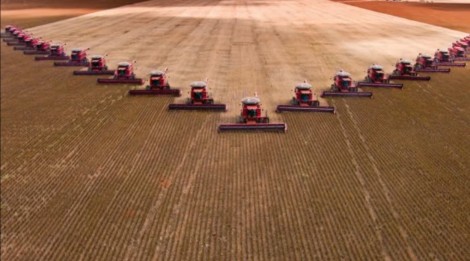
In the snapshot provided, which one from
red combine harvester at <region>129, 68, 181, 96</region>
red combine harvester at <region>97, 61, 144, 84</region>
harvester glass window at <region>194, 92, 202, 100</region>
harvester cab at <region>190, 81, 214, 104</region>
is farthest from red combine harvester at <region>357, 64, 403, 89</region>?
red combine harvester at <region>97, 61, 144, 84</region>

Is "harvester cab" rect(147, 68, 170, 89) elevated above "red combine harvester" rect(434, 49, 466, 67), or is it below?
below

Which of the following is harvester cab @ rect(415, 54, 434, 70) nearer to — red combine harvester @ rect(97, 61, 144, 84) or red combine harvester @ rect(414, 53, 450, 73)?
red combine harvester @ rect(414, 53, 450, 73)

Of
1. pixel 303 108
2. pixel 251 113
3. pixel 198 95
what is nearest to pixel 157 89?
pixel 198 95

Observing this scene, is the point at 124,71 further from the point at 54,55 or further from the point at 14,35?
the point at 14,35

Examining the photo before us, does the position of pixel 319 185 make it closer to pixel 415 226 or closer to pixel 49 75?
pixel 415 226

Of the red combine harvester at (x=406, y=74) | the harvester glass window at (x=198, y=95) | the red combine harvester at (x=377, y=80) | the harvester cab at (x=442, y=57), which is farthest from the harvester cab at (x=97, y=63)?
the harvester cab at (x=442, y=57)

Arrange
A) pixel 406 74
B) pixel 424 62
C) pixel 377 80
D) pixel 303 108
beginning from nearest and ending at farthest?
pixel 303 108 → pixel 377 80 → pixel 406 74 → pixel 424 62
